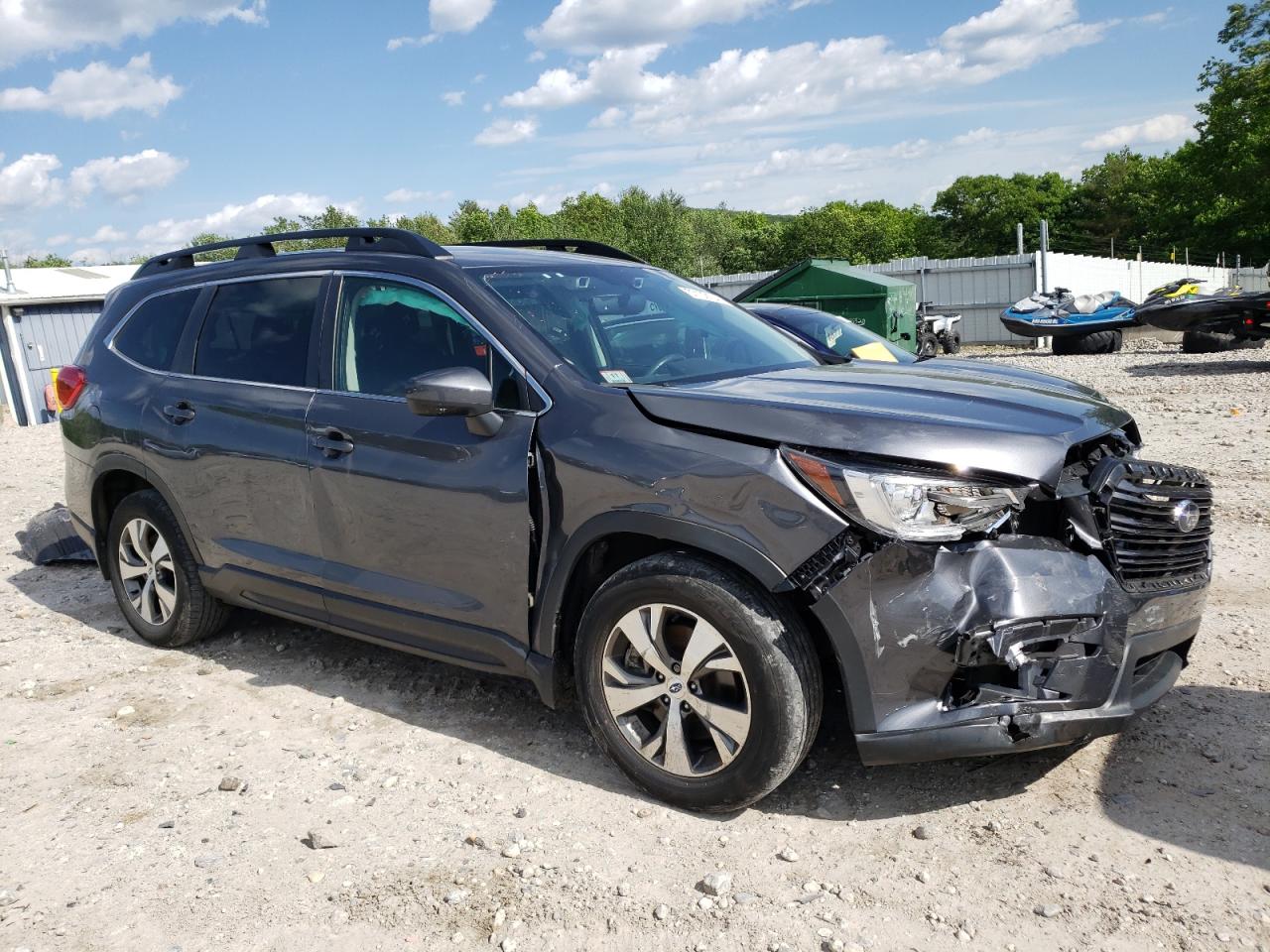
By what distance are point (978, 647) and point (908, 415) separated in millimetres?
694

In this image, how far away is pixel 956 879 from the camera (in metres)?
3.03

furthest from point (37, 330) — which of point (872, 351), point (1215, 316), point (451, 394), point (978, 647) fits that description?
point (978, 647)

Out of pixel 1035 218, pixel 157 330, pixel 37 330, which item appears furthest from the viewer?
pixel 1035 218

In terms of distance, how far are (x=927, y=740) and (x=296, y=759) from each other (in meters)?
2.38

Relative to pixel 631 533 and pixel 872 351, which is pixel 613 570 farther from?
pixel 872 351

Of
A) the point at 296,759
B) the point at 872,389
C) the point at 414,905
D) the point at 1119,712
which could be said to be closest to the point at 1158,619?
the point at 1119,712

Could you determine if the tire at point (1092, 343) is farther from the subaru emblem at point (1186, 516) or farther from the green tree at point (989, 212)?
the green tree at point (989, 212)

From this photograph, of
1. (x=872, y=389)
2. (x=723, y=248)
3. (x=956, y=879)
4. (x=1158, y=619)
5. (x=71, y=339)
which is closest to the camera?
(x=956, y=879)

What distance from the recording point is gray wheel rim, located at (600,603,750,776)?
10.7 ft

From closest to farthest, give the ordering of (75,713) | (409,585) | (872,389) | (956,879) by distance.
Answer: (956,879) < (872,389) < (409,585) < (75,713)

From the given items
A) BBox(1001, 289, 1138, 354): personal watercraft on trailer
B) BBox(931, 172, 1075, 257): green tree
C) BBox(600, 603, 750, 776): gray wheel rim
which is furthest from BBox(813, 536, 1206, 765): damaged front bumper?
BBox(931, 172, 1075, 257): green tree

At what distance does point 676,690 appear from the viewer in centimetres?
336

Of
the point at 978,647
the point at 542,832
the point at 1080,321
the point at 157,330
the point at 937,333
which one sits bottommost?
the point at 937,333

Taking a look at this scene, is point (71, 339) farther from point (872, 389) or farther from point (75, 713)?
point (872, 389)
